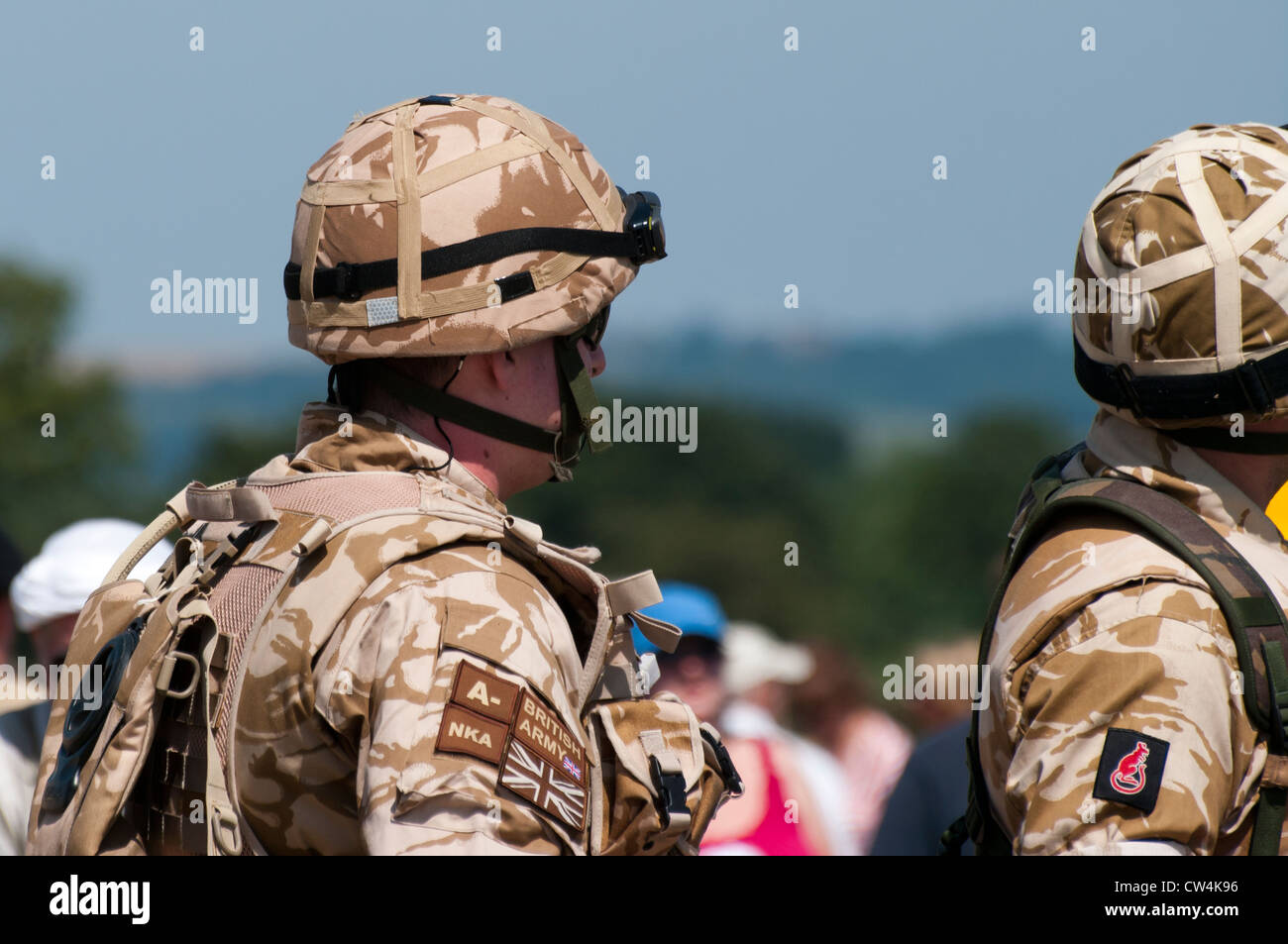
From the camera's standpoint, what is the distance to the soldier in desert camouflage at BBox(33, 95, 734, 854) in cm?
293

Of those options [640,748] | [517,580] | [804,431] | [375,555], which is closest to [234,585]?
[375,555]

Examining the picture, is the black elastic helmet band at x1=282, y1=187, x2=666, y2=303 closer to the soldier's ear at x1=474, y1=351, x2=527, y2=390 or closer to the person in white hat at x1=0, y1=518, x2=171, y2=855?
the soldier's ear at x1=474, y1=351, x2=527, y2=390

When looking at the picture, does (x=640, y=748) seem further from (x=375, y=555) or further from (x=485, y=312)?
(x=485, y=312)

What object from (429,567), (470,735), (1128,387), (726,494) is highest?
(1128,387)

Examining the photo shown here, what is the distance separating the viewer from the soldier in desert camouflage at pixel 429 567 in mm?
2930

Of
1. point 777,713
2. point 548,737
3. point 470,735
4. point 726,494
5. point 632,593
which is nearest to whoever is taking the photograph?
point 470,735

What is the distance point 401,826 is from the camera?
2826 mm

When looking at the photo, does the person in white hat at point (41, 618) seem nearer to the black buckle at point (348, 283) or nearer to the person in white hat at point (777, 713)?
the black buckle at point (348, 283)

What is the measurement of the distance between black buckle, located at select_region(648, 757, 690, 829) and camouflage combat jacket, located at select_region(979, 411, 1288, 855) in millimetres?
676

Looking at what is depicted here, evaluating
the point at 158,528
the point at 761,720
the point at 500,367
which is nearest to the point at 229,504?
the point at 158,528

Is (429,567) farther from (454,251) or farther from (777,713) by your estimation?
(777,713)

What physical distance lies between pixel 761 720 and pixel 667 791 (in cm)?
521

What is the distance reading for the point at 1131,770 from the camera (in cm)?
309
